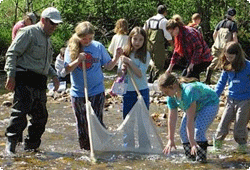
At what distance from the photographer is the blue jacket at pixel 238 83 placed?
609 cm

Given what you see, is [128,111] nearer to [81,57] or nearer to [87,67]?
[87,67]

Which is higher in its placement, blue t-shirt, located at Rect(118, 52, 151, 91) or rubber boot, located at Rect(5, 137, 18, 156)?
blue t-shirt, located at Rect(118, 52, 151, 91)

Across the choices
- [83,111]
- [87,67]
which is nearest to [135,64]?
[87,67]

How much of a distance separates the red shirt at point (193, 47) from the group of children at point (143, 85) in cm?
167

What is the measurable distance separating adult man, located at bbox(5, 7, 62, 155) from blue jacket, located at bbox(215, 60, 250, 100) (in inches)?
78.8

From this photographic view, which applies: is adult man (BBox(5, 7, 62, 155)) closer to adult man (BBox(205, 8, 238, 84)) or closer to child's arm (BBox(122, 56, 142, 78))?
child's arm (BBox(122, 56, 142, 78))

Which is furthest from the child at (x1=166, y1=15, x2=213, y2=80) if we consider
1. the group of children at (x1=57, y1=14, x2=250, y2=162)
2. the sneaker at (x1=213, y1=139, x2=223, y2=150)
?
the sneaker at (x1=213, y1=139, x2=223, y2=150)

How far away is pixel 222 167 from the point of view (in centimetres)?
560

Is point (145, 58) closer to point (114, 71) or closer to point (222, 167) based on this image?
point (222, 167)

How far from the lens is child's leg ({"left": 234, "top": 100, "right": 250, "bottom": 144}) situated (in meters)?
6.14

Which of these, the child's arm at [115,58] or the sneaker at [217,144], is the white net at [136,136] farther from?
the sneaker at [217,144]

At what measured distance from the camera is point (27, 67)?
19.5 feet

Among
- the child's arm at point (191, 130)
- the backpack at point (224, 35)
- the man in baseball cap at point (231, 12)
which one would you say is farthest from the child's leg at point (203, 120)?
the man in baseball cap at point (231, 12)

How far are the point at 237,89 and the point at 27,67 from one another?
7.86 feet
